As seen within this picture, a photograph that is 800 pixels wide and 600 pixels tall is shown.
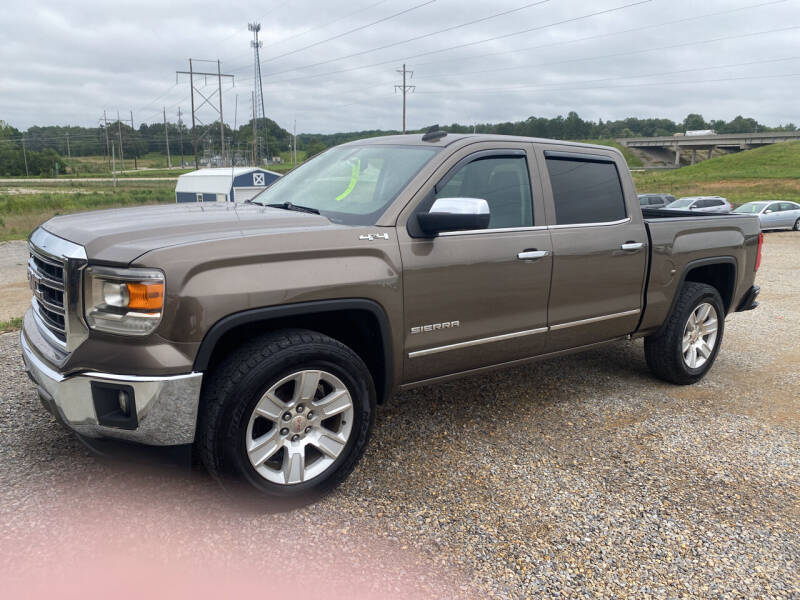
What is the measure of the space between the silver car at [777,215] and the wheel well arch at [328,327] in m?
24.8

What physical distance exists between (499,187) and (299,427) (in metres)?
1.91

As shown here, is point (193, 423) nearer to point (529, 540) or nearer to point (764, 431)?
point (529, 540)

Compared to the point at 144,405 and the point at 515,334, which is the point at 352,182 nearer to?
the point at 515,334

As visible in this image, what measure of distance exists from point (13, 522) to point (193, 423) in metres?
0.96

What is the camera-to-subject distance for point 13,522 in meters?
2.83

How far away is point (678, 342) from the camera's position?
4.95m

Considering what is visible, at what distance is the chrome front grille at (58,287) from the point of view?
8.80 ft

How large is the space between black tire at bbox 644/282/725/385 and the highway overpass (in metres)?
98.5

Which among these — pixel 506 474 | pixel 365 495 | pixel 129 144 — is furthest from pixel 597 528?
pixel 129 144

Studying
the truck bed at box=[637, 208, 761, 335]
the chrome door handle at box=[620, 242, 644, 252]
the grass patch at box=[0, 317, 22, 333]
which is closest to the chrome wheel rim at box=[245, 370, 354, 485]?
the chrome door handle at box=[620, 242, 644, 252]

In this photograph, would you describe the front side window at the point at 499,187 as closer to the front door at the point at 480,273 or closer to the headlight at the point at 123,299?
the front door at the point at 480,273

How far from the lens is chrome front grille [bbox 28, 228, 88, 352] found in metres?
2.68

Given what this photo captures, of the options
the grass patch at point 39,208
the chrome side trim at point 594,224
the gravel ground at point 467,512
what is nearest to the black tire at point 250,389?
the gravel ground at point 467,512

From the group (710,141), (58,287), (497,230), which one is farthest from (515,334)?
(710,141)
